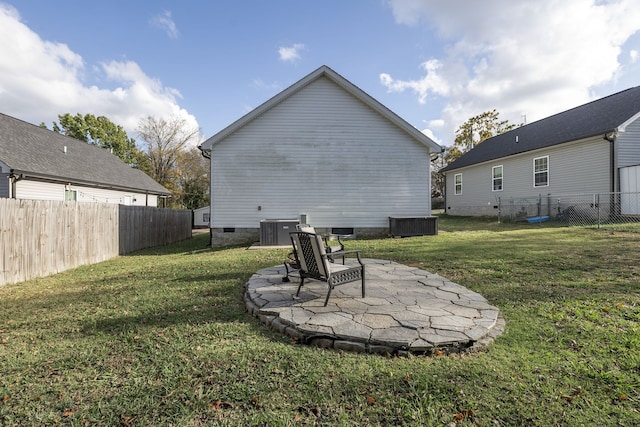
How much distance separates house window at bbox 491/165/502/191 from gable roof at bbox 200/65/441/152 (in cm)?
1136

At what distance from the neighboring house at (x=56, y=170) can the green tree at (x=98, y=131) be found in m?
19.8

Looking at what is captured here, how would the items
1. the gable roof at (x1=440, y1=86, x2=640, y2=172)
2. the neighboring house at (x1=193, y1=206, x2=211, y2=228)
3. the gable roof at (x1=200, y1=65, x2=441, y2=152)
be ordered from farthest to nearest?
→ the neighboring house at (x1=193, y1=206, x2=211, y2=228) < the gable roof at (x1=440, y1=86, x2=640, y2=172) < the gable roof at (x1=200, y1=65, x2=441, y2=152)

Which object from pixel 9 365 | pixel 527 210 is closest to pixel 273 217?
pixel 9 365

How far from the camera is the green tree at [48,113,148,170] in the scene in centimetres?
4194

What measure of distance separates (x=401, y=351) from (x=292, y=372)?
1.03 m

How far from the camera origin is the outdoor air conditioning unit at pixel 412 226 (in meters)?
12.2

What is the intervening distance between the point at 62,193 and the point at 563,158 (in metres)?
27.6

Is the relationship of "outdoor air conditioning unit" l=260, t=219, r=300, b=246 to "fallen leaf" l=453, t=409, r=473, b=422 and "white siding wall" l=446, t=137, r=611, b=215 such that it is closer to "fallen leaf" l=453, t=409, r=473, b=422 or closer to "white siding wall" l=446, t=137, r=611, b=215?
"fallen leaf" l=453, t=409, r=473, b=422

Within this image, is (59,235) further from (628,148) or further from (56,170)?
(628,148)

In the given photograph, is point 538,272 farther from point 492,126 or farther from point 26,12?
point 492,126

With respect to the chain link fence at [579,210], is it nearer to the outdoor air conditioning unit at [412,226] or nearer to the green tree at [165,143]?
the outdoor air conditioning unit at [412,226]

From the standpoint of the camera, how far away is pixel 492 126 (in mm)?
35969

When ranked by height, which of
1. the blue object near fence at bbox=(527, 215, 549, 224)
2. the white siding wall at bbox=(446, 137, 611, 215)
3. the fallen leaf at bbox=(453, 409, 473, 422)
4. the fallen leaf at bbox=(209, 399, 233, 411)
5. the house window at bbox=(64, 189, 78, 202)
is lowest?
the fallen leaf at bbox=(209, 399, 233, 411)

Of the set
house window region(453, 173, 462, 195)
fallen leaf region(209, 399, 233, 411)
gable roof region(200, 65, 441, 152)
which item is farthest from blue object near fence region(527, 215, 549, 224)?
fallen leaf region(209, 399, 233, 411)
